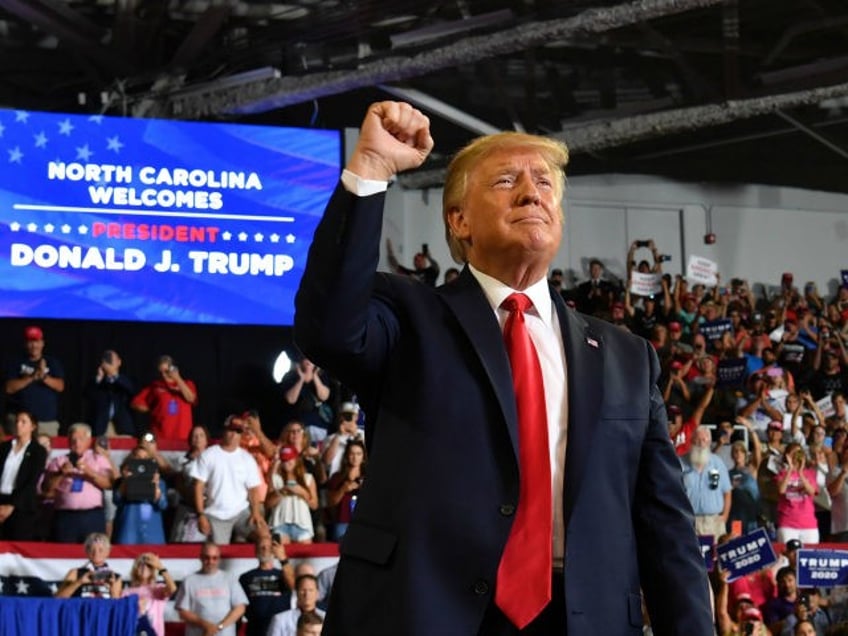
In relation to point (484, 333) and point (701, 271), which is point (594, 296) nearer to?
point (701, 271)

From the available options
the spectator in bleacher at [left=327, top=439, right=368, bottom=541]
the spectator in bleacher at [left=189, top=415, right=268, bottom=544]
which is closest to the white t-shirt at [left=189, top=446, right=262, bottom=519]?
the spectator in bleacher at [left=189, top=415, right=268, bottom=544]

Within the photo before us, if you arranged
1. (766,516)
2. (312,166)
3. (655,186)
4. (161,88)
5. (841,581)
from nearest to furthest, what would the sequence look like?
(841,581) → (766,516) → (312,166) → (161,88) → (655,186)

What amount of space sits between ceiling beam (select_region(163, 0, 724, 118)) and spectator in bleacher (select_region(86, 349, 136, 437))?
373 cm

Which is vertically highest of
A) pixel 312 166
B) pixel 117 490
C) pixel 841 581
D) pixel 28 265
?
pixel 312 166

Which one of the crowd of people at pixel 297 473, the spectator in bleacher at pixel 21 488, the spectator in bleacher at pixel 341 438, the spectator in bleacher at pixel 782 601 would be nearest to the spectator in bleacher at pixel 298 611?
the crowd of people at pixel 297 473

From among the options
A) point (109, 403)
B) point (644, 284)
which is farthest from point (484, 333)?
point (644, 284)

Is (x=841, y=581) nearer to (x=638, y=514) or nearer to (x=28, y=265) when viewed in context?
(x=28, y=265)

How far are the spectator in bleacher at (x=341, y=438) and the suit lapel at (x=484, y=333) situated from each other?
7839 millimetres

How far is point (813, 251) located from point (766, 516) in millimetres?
8679

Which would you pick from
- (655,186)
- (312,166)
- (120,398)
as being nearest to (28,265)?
(120,398)

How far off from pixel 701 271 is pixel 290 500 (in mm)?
7375

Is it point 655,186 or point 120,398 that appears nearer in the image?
point 120,398

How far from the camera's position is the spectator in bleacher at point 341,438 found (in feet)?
32.4

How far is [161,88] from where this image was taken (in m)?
13.8
